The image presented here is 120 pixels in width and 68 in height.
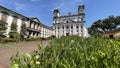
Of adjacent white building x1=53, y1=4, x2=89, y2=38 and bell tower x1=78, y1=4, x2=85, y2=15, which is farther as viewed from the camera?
bell tower x1=78, y1=4, x2=85, y2=15

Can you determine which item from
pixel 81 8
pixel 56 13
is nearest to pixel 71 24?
pixel 81 8

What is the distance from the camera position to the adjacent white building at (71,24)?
274 feet

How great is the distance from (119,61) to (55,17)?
91519 millimetres

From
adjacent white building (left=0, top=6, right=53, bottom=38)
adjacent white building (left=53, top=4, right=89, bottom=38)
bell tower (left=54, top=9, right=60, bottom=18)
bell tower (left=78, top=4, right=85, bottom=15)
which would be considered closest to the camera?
adjacent white building (left=0, top=6, right=53, bottom=38)

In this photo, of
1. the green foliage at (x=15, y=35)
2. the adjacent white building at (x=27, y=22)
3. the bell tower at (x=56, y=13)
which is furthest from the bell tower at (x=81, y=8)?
the green foliage at (x=15, y=35)

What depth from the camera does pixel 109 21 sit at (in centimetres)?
8369

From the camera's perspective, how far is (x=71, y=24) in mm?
85625

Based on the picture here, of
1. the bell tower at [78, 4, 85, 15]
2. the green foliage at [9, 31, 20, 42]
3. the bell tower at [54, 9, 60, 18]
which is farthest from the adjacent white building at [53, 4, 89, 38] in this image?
the green foliage at [9, 31, 20, 42]

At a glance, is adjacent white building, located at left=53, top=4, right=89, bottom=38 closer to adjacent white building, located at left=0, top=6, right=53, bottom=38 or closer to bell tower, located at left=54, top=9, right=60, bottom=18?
bell tower, located at left=54, top=9, right=60, bottom=18

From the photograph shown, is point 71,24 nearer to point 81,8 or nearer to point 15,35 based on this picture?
point 81,8

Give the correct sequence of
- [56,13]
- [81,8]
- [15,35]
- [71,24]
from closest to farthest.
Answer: [15,35] → [71,24] → [81,8] → [56,13]

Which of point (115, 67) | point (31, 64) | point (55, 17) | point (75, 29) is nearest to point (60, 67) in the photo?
point (31, 64)

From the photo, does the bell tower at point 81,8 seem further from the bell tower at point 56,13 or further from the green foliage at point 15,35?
the green foliage at point 15,35

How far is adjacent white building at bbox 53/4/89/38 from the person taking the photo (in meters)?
83.4
